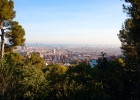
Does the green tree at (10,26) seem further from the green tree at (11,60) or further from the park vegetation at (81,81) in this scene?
the park vegetation at (81,81)

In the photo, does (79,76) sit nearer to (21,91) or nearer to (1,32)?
(21,91)

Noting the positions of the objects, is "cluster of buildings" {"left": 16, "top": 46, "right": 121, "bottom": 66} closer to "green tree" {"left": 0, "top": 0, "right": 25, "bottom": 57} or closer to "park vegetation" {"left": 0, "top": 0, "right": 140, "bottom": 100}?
"park vegetation" {"left": 0, "top": 0, "right": 140, "bottom": 100}

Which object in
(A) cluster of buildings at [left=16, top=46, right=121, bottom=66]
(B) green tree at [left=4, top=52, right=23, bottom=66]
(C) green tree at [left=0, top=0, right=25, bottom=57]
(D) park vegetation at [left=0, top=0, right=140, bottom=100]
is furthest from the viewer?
(A) cluster of buildings at [left=16, top=46, right=121, bottom=66]

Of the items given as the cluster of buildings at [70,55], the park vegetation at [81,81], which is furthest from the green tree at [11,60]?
the cluster of buildings at [70,55]

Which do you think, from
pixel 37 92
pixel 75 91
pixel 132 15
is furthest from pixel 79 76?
pixel 132 15

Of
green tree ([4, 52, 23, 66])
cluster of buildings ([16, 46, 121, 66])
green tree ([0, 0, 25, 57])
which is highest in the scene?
green tree ([0, 0, 25, 57])

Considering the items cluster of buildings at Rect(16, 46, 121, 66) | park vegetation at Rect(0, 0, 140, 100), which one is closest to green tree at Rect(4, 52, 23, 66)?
park vegetation at Rect(0, 0, 140, 100)

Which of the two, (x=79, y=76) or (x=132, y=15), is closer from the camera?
(x=79, y=76)

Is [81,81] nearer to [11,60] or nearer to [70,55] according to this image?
[11,60]
